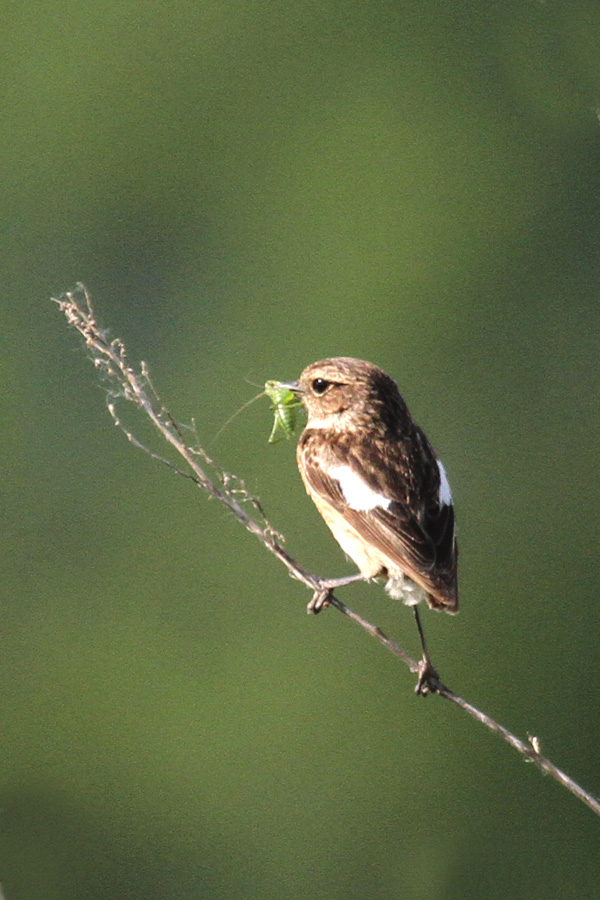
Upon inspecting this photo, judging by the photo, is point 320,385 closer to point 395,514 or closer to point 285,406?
point 285,406

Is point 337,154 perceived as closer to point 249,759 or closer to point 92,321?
point 249,759

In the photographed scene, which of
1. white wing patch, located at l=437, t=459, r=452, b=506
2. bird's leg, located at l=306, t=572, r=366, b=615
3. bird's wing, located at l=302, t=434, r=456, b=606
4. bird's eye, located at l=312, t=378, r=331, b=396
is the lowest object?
bird's leg, located at l=306, t=572, r=366, b=615

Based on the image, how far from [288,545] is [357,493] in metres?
5.71

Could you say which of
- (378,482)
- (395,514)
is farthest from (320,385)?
(395,514)

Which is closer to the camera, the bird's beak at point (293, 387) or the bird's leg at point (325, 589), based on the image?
the bird's leg at point (325, 589)

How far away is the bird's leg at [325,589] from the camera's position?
5.49 metres

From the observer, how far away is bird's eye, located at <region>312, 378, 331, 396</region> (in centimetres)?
630

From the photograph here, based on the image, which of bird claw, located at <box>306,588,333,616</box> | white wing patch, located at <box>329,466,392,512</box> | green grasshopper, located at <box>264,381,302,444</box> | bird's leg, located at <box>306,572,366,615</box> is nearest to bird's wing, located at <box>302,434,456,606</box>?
white wing patch, located at <box>329,466,392,512</box>

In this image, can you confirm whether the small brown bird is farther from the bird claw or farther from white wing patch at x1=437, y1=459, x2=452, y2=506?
the bird claw

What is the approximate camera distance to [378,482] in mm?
5793

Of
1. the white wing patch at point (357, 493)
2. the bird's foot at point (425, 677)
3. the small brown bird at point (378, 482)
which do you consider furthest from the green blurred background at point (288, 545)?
the bird's foot at point (425, 677)

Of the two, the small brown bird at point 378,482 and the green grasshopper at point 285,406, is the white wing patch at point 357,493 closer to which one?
the small brown bird at point 378,482

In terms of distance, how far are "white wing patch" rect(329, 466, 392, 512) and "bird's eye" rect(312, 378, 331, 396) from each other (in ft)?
1.71

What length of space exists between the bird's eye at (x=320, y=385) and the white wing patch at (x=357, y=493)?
522 mm
